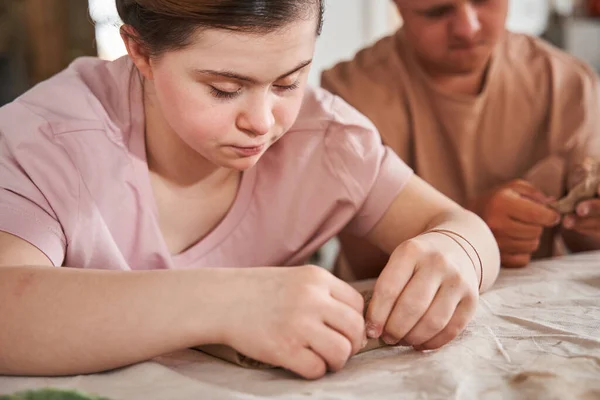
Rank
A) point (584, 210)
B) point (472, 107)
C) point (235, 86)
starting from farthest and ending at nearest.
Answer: point (472, 107), point (584, 210), point (235, 86)

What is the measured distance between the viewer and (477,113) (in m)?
1.38

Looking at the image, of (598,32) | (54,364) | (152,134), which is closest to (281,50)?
(152,134)

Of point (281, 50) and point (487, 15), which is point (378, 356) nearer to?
point (281, 50)

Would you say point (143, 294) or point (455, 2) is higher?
point (455, 2)

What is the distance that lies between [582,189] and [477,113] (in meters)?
0.32

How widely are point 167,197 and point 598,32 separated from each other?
2.55 meters

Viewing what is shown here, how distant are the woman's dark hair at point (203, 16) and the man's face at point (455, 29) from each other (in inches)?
19.1

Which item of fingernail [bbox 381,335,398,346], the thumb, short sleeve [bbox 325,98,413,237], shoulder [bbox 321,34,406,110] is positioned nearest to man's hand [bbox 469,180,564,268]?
the thumb

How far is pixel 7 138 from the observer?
82 cm

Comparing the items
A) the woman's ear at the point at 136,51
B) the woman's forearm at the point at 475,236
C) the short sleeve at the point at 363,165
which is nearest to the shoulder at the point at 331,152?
the short sleeve at the point at 363,165

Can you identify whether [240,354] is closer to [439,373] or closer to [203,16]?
[439,373]

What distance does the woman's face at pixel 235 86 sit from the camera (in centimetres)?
75

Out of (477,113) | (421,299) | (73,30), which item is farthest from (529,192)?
(73,30)

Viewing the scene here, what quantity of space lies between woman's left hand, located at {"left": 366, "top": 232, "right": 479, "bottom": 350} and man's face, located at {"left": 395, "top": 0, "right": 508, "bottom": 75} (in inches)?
24.4
